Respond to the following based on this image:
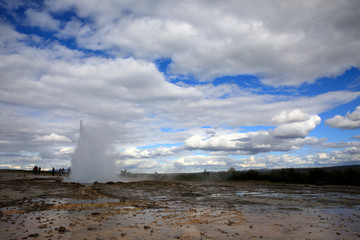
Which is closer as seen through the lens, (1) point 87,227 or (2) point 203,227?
(1) point 87,227

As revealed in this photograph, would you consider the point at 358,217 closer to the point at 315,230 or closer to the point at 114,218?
the point at 315,230

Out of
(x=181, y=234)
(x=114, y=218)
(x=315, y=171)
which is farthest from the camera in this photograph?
(x=315, y=171)

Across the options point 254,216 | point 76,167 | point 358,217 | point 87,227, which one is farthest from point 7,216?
point 76,167

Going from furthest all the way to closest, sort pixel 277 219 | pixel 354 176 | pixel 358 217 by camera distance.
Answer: pixel 354 176
pixel 358 217
pixel 277 219

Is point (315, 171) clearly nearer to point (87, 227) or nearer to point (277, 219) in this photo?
point (277, 219)

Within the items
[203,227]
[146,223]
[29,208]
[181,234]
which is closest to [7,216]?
[29,208]

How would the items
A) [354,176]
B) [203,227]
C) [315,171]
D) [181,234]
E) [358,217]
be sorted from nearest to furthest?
[181,234], [203,227], [358,217], [354,176], [315,171]

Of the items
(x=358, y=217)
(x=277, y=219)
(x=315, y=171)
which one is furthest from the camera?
(x=315, y=171)

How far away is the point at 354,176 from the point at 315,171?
804cm

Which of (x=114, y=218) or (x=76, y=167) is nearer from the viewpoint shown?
(x=114, y=218)

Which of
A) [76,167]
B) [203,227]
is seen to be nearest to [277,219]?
[203,227]

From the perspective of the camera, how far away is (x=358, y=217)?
11555mm

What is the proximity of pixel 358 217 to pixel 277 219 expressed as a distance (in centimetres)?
438

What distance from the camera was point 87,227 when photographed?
7973 mm
